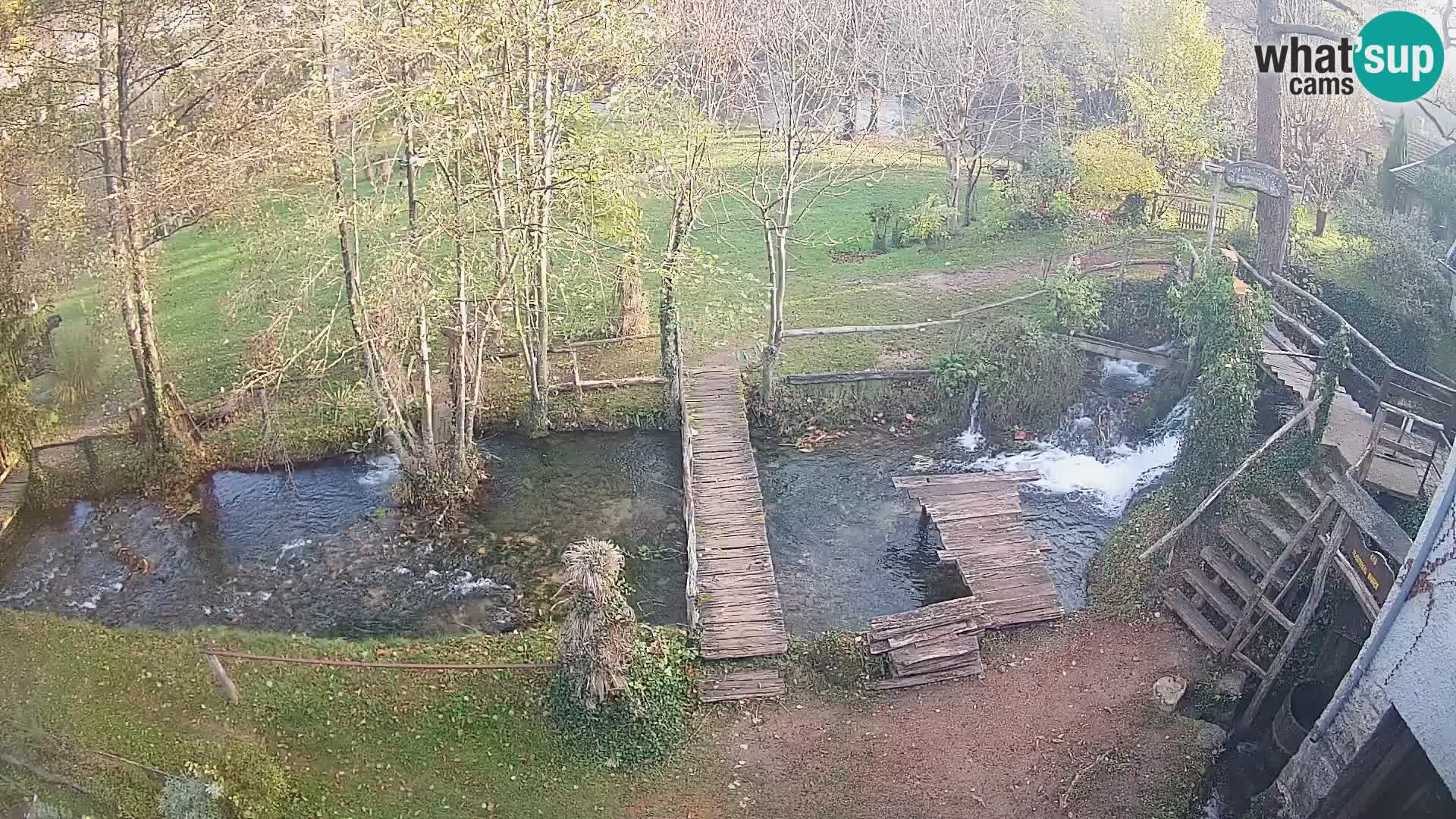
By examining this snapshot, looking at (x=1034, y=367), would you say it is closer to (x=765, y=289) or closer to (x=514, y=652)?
(x=765, y=289)

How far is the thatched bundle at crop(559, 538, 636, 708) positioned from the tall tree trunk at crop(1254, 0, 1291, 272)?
17779mm

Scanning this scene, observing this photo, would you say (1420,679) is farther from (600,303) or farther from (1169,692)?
(600,303)

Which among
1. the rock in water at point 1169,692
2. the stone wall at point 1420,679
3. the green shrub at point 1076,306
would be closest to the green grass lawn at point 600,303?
the green shrub at point 1076,306

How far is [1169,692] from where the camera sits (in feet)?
43.7

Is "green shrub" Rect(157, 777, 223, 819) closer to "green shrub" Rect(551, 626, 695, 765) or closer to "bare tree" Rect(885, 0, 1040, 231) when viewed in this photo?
"green shrub" Rect(551, 626, 695, 765)

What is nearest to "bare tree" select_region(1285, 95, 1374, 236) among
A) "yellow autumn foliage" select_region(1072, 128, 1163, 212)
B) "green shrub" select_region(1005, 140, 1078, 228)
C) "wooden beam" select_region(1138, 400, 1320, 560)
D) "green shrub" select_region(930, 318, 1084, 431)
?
"yellow autumn foliage" select_region(1072, 128, 1163, 212)

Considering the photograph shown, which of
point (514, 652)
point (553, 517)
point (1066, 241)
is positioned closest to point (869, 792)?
point (514, 652)

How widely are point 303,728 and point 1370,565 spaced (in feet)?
43.7

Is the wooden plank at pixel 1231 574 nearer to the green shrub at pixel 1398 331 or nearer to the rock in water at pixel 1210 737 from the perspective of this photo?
the rock in water at pixel 1210 737

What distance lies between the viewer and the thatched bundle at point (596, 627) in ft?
40.9

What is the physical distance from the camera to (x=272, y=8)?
648 inches

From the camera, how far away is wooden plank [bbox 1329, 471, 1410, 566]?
462 inches

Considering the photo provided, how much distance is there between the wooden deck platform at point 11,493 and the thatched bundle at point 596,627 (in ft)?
37.7

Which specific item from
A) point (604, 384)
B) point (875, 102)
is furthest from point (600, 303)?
point (875, 102)
